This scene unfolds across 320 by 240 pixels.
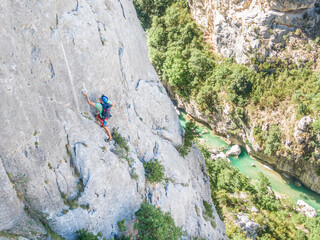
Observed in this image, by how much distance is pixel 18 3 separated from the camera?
6.85m

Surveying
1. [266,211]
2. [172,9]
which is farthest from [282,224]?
[172,9]

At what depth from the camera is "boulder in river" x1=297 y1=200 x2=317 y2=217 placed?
22505mm

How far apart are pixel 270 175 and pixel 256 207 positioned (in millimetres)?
5981

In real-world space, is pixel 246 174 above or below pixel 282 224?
above

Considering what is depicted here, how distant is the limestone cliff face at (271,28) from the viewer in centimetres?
2255

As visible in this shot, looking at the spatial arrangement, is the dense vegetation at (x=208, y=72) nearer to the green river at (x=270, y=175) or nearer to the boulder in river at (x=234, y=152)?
the green river at (x=270, y=175)

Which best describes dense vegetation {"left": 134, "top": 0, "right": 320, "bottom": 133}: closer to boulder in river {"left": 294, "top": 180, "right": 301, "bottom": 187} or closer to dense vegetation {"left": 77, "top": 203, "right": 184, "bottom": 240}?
boulder in river {"left": 294, "top": 180, "right": 301, "bottom": 187}

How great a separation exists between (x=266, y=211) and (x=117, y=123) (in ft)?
59.0

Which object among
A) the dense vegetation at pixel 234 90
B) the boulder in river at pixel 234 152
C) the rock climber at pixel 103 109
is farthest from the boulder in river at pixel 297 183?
the rock climber at pixel 103 109

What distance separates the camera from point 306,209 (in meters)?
22.8

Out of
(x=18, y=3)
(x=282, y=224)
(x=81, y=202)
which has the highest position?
(x=18, y=3)

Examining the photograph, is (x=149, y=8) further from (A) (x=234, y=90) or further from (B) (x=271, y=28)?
(A) (x=234, y=90)

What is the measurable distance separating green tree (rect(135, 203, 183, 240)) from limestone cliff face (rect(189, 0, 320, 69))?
20.8m

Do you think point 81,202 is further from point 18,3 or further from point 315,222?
point 315,222
